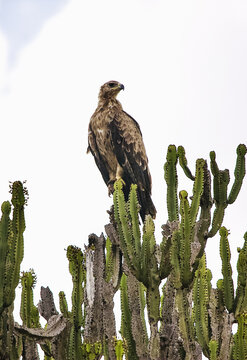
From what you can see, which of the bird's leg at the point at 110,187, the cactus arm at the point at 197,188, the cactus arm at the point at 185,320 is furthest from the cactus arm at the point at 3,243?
the bird's leg at the point at 110,187

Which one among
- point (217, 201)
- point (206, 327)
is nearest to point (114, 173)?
point (217, 201)

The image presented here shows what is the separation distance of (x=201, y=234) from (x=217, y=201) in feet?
1.30

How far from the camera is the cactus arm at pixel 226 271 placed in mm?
5789

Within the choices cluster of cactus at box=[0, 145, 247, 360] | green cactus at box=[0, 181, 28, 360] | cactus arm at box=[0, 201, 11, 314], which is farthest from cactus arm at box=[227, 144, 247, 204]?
cactus arm at box=[0, 201, 11, 314]

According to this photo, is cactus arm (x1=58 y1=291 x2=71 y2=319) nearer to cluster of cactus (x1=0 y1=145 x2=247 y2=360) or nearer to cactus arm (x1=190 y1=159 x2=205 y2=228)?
cluster of cactus (x1=0 y1=145 x2=247 y2=360)

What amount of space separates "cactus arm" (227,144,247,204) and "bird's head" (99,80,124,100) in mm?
6771

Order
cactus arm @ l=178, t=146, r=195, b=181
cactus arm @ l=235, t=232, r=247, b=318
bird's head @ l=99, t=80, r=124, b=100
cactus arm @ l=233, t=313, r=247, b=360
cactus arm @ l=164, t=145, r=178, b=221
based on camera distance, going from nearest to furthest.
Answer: cactus arm @ l=233, t=313, r=247, b=360, cactus arm @ l=235, t=232, r=247, b=318, cactus arm @ l=164, t=145, r=178, b=221, cactus arm @ l=178, t=146, r=195, b=181, bird's head @ l=99, t=80, r=124, b=100

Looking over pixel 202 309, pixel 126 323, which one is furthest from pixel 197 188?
pixel 126 323

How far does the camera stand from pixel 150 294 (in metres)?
6.02

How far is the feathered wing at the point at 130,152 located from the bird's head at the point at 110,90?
45 cm

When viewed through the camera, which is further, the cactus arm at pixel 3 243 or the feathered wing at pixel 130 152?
the feathered wing at pixel 130 152

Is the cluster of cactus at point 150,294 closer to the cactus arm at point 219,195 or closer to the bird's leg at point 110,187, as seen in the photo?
the cactus arm at point 219,195

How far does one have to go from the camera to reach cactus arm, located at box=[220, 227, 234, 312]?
228 inches

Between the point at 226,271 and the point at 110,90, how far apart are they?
790 centimetres
